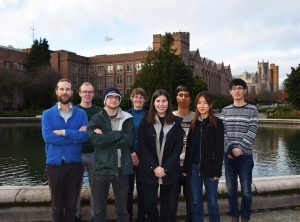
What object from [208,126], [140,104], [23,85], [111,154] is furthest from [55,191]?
[23,85]

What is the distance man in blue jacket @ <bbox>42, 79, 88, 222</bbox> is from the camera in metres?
4.03

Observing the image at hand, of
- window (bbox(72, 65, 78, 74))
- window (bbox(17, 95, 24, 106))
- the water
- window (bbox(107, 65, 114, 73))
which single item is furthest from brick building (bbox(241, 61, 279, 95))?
the water

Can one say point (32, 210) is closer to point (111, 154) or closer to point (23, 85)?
point (111, 154)

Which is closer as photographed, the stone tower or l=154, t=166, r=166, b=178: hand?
l=154, t=166, r=166, b=178: hand

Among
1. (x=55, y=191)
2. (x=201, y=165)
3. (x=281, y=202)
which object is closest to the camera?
(x=55, y=191)

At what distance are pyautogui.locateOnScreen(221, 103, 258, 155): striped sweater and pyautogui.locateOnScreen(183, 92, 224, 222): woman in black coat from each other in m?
0.35

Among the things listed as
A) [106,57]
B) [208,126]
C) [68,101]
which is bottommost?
[208,126]

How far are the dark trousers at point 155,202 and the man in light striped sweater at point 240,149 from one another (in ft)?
3.24

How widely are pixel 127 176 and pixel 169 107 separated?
101cm

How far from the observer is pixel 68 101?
4211mm

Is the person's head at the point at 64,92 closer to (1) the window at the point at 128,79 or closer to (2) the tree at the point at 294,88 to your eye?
(2) the tree at the point at 294,88

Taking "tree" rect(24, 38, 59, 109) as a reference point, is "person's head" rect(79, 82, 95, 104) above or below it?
below

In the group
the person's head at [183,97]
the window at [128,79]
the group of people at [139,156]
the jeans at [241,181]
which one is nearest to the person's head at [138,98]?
the group of people at [139,156]

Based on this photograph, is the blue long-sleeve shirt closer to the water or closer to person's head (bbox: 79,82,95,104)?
person's head (bbox: 79,82,95,104)
